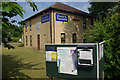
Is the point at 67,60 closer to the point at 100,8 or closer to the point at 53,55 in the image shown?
the point at 53,55

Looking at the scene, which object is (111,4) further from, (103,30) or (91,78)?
(91,78)

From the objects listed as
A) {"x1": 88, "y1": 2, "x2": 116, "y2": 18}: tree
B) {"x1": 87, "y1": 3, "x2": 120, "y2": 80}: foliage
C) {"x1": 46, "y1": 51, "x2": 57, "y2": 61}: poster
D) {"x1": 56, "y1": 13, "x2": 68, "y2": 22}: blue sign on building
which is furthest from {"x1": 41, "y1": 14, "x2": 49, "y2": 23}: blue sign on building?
{"x1": 46, "y1": 51, "x2": 57, "y2": 61}: poster

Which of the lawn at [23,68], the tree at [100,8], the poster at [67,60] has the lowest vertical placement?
the lawn at [23,68]

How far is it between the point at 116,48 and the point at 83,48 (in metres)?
2.82

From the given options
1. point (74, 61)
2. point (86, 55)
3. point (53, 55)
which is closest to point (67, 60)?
point (74, 61)

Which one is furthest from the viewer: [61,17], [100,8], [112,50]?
[100,8]

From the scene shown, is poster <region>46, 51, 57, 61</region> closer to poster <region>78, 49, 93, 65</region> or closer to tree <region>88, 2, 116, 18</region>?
poster <region>78, 49, 93, 65</region>

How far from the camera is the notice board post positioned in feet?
7.11

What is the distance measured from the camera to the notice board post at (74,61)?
2.17 m

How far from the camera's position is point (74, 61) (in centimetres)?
239

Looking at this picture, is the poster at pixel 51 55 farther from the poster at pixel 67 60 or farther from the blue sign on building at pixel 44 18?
the blue sign on building at pixel 44 18

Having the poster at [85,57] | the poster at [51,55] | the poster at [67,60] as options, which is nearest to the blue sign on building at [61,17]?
the poster at [51,55]

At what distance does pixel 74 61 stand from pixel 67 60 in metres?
Answer: 0.20

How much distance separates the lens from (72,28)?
1603cm
